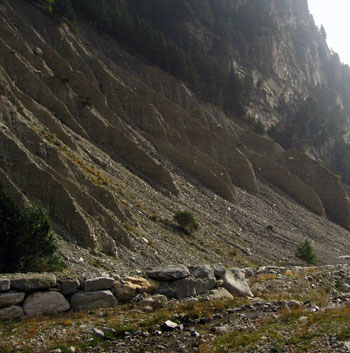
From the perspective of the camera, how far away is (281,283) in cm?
1483

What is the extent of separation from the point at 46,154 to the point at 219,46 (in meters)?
64.4

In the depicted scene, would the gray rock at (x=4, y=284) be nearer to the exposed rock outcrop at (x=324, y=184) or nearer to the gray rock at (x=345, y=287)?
the gray rock at (x=345, y=287)

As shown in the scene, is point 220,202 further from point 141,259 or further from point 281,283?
point 281,283

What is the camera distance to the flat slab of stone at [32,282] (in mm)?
10438

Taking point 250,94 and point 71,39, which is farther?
point 250,94

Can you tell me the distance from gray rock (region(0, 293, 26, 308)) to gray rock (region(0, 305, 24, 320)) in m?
0.12

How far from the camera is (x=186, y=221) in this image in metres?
27.2

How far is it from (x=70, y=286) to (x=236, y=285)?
5.54 meters

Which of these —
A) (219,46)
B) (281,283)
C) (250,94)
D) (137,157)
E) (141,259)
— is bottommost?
(141,259)

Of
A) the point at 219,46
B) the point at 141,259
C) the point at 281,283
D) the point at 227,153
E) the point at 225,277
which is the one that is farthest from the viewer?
the point at 219,46

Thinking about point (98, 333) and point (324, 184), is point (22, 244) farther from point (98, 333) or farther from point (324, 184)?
point (324, 184)

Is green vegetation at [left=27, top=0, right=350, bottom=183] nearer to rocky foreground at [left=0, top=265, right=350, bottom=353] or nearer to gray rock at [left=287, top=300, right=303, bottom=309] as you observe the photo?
rocky foreground at [left=0, top=265, right=350, bottom=353]

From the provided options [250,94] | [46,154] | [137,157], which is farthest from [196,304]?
[250,94]

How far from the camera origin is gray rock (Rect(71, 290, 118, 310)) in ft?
35.8
